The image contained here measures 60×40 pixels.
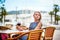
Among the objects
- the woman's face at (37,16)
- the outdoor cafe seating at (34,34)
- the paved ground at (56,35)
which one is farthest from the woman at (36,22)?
the paved ground at (56,35)

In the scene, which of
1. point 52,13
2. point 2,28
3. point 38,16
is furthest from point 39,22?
point 2,28

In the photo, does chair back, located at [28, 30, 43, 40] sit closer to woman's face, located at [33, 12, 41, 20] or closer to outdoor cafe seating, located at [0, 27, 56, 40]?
outdoor cafe seating, located at [0, 27, 56, 40]

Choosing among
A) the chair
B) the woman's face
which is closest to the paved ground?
the chair

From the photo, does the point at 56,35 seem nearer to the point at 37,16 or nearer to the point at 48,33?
the point at 48,33

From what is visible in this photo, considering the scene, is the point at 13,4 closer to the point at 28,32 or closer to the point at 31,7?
the point at 31,7

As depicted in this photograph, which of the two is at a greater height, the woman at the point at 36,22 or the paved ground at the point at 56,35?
the woman at the point at 36,22

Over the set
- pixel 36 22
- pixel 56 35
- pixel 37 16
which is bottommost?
pixel 56 35

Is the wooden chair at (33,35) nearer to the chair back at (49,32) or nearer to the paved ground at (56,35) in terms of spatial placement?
the chair back at (49,32)

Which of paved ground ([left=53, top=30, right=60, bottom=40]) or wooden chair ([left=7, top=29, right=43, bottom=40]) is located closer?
wooden chair ([left=7, top=29, right=43, bottom=40])

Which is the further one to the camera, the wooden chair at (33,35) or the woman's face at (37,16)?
the woman's face at (37,16)

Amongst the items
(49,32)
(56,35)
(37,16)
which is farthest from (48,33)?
(37,16)

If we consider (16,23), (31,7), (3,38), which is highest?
(31,7)

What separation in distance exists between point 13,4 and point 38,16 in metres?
0.57

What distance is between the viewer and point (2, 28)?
10.9 feet
